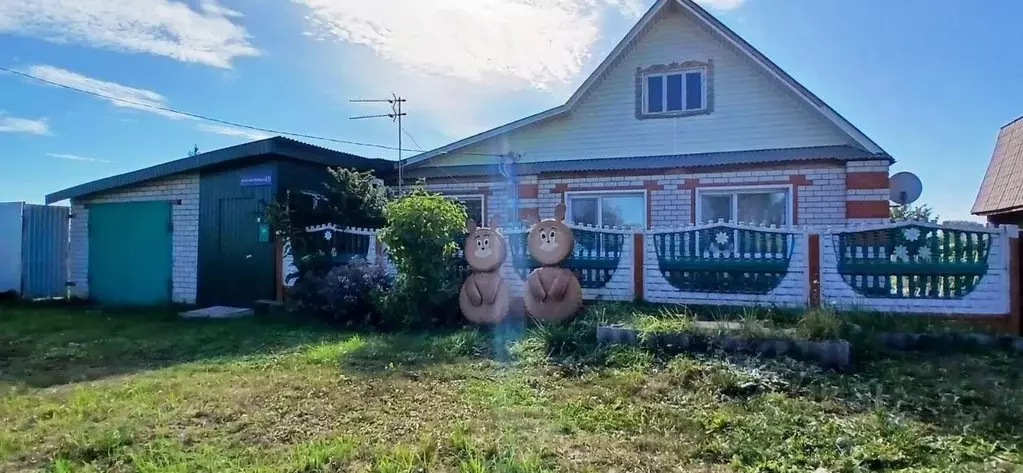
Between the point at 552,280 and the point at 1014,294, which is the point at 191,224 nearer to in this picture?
the point at 552,280

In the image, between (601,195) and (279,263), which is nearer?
(279,263)

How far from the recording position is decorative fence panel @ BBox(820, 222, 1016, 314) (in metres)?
6.54

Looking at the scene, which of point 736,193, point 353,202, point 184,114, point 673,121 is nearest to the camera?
point 353,202

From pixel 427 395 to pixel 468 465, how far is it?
59.3 inches

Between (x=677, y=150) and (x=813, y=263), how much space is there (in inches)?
194

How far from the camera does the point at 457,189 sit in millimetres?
12828

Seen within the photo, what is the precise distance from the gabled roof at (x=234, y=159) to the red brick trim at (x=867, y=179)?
890 cm

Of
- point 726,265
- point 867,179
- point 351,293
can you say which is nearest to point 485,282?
point 351,293

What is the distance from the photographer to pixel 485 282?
24.5 ft

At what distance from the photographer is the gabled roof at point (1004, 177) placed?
17.6 metres

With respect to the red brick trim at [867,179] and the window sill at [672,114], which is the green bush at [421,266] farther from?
the red brick trim at [867,179]

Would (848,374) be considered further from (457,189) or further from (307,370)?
(457,189)

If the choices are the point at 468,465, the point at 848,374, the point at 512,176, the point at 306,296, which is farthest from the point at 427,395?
the point at 512,176

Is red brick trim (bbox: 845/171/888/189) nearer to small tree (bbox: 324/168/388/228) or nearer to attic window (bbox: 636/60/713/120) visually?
attic window (bbox: 636/60/713/120)
